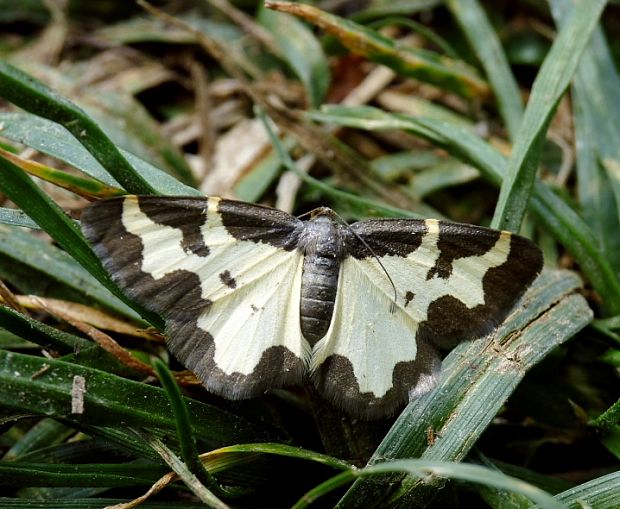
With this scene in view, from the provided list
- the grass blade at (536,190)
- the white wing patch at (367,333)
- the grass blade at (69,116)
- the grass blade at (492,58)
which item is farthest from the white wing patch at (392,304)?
the grass blade at (492,58)

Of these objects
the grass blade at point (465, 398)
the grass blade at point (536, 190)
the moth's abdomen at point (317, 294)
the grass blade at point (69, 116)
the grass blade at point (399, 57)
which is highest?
the grass blade at point (399, 57)

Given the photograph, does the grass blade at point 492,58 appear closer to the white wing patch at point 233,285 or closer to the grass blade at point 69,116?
the white wing patch at point 233,285

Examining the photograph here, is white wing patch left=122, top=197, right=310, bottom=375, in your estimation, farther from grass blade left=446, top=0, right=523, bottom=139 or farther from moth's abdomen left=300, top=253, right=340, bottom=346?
grass blade left=446, top=0, right=523, bottom=139

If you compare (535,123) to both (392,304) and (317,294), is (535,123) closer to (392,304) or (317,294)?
(392,304)

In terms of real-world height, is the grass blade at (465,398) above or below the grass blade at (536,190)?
below

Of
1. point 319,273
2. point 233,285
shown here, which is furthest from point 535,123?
point 233,285

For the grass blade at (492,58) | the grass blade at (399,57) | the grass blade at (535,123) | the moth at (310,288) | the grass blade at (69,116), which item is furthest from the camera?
the grass blade at (492,58)

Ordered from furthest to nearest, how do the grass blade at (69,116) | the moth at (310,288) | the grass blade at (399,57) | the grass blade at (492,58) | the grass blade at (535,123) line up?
the grass blade at (492,58)
the grass blade at (399,57)
the grass blade at (535,123)
the moth at (310,288)
the grass blade at (69,116)

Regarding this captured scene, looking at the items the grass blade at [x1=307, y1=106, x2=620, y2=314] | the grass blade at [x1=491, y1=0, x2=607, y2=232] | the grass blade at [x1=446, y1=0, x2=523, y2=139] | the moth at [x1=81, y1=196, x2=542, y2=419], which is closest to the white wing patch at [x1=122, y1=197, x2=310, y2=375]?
the moth at [x1=81, y1=196, x2=542, y2=419]

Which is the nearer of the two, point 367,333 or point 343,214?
point 367,333
